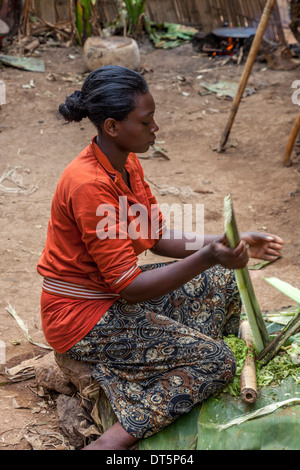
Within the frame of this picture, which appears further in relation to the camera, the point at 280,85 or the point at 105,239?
the point at 280,85

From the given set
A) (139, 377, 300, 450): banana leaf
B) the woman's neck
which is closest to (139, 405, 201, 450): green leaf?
(139, 377, 300, 450): banana leaf

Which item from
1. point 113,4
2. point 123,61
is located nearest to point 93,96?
point 123,61

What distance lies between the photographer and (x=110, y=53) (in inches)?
301

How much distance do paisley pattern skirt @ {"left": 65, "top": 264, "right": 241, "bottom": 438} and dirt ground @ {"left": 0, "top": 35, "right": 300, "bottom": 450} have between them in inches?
15.5

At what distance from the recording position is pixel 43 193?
514cm

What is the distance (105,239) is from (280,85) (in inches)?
247

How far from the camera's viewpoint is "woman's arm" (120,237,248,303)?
1974 mm

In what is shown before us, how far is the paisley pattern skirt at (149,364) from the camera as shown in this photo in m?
2.17

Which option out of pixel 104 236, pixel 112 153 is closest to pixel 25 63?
pixel 112 153

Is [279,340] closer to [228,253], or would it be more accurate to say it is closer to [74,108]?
[228,253]

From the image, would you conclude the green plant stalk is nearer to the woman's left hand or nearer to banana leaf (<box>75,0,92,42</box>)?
the woman's left hand

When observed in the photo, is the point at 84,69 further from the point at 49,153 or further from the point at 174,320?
the point at 174,320

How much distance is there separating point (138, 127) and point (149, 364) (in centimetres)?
92

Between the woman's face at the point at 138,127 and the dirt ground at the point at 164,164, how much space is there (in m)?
0.41
